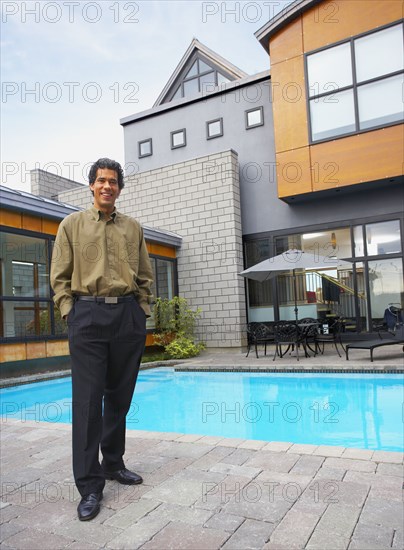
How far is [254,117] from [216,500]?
32.0 feet

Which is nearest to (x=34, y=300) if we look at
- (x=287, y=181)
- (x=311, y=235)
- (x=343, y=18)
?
(x=287, y=181)

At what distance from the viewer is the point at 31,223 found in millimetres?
7285

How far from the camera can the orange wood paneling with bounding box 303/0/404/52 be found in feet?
27.2

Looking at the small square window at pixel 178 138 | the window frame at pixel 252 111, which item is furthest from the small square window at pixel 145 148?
the window frame at pixel 252 111

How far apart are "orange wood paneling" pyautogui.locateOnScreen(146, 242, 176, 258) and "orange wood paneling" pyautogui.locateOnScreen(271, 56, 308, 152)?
3.27 meters

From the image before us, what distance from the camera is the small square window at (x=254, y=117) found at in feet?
34.0

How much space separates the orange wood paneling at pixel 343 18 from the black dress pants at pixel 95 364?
27.9 feet

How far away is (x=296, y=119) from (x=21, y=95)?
5170mm

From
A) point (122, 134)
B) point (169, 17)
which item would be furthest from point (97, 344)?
point (122, 134)

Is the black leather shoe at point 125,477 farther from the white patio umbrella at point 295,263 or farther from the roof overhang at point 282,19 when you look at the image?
the roof overhang at point 282,19

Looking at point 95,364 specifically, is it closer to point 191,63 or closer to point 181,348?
point 181,348

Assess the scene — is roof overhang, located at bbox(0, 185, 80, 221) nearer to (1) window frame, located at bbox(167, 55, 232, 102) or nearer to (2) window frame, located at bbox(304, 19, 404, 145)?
(2) window frame, located at bbox(304, 19, 404, 145)

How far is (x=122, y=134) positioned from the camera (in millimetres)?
12531

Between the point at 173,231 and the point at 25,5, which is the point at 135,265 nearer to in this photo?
the point at 25,5
